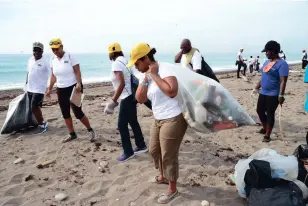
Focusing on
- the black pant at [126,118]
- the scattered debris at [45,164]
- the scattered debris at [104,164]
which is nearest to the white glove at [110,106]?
the black pant at [126,118]

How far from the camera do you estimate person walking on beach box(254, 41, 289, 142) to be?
4543mm

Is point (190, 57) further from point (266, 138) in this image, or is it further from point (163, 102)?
point (163, 102)

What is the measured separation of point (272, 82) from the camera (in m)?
4.71

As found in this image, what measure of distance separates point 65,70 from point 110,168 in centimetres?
179

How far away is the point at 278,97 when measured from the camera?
183 inches

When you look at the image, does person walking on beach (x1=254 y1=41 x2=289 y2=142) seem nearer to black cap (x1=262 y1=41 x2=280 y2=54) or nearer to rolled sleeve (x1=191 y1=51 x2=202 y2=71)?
black cap (x1=262 y1=41 x2=280 y2=54)

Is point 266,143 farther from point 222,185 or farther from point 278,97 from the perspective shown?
point 222,185

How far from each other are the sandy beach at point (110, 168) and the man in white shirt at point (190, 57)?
127 cm

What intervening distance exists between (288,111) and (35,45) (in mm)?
5757

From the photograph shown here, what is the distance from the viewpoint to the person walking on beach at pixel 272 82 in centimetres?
454

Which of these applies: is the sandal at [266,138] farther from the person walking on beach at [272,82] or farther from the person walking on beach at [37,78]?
the person walking on beach at [37,78]

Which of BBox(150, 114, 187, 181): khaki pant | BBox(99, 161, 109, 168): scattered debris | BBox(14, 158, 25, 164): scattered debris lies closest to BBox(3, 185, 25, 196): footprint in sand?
BBox(14, 158, 25, 164): scattered debris

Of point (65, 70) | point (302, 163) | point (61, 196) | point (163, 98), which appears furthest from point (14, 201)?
point (302, 163)

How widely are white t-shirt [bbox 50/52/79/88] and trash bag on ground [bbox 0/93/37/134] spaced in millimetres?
1446
